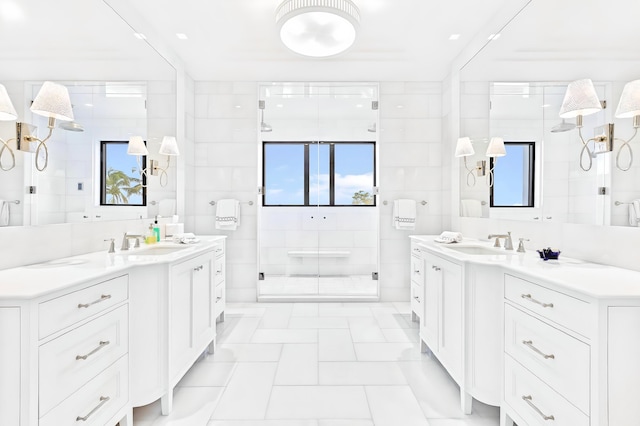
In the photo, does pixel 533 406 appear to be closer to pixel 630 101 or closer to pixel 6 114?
pixel 630 101

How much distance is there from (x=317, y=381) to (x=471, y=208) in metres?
2.06

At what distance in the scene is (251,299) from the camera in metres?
3.68

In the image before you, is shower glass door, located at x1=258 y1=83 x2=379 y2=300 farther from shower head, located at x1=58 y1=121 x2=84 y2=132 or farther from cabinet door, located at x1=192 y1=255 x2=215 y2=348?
shower head, located at x1=58 y1=121 x2=84 y2=132

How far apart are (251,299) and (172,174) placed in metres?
1.63

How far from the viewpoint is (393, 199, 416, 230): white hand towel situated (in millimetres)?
3551

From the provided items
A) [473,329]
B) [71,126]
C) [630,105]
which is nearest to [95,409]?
[71,126]

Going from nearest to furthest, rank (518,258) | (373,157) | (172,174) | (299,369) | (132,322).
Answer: (132,322) → (518,258) → (299,369) → (172,174) → (373,157)

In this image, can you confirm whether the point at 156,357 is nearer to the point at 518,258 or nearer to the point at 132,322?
the point at 132,322

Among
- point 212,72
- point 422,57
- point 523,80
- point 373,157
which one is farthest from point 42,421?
point 373,157

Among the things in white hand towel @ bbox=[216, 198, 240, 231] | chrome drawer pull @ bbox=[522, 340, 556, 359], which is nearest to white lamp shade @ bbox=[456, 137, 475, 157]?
chrome drawer pull @ bbox=[522, 340, 556, 359]

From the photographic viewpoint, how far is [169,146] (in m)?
2.89

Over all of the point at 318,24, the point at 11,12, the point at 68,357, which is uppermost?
the point at 318,24

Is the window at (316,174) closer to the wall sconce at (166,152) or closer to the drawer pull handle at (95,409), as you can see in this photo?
the wall sconce at (166,152)

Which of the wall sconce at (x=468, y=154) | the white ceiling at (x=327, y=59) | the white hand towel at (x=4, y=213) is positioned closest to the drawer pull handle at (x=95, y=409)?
the white hand towel at (x=4, y=213)
